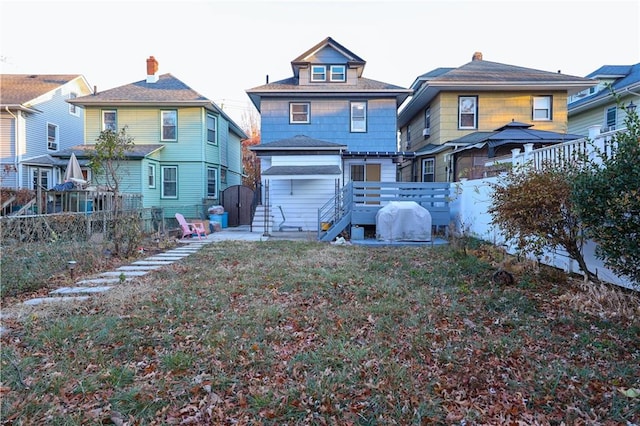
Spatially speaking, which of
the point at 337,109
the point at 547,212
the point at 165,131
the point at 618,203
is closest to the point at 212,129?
the point at 165,131

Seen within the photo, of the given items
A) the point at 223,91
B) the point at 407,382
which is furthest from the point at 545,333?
the point at 223,91

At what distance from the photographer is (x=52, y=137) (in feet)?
66.7

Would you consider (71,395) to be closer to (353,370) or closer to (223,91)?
(353,370)

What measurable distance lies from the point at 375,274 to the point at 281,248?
3.69 metres

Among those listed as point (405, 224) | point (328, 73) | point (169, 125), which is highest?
point (328, 73)

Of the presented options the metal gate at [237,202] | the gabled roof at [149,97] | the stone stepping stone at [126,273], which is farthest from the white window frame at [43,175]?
the stone stepping stone at [126,273]

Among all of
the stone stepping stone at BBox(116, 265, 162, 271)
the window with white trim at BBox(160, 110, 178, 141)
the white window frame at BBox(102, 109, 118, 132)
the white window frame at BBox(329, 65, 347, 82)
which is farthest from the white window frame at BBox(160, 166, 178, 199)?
the stone stepping stone at BBox(116, 265, 162, 271)

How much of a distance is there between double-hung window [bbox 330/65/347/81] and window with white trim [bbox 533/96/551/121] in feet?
27.9

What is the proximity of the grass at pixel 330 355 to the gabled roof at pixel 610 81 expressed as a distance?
54.4ft

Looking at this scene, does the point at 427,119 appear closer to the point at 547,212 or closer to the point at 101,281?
the point at 547,212

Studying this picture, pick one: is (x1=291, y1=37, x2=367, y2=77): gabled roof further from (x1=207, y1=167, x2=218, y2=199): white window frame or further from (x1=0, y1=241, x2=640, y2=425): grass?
(x1=0, y1=241, x2=640, y2=425): grass

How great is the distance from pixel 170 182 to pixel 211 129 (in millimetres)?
3550

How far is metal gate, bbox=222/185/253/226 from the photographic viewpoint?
18.4 metres

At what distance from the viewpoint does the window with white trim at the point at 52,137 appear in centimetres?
1997
